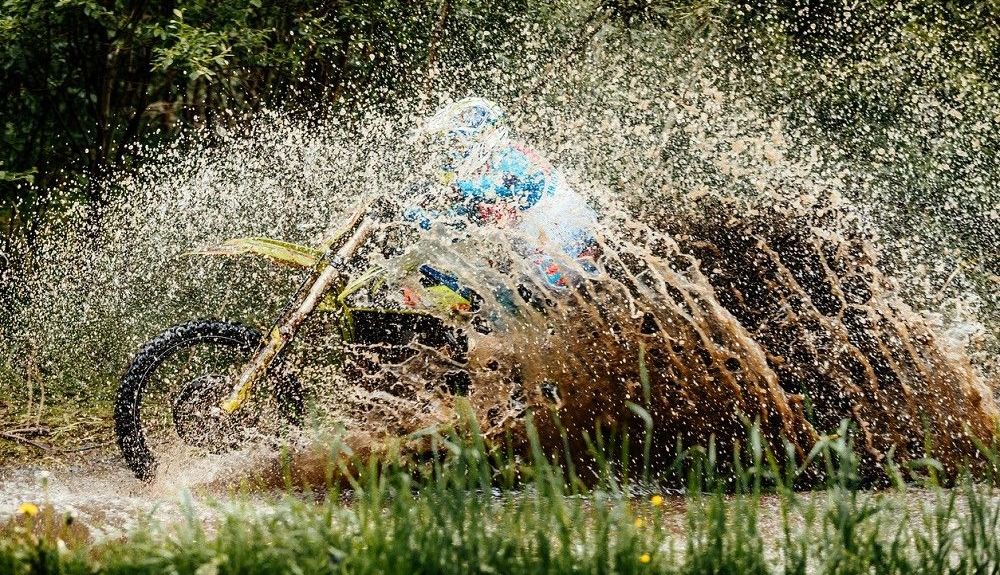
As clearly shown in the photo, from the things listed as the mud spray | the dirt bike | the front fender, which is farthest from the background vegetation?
the dirt bike

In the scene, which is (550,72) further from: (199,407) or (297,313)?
(199,407)

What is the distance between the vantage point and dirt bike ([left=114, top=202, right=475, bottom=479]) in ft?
15.7

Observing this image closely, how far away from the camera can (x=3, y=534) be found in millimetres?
3197

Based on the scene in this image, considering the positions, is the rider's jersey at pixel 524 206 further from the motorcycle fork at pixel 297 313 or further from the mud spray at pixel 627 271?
the motorcycle fork at pixel 297 313

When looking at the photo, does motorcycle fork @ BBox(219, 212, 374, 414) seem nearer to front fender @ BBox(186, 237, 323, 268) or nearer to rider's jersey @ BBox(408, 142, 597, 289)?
front fender @ BBox(186, 237, 323, 268)

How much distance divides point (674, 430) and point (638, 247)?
2.56 ft

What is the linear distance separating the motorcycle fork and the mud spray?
0.51 ft

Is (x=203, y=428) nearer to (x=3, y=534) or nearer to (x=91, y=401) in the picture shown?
(x=3, y=534)

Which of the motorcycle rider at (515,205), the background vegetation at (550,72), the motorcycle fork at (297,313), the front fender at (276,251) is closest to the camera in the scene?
the motorcycle fork at (297,313)

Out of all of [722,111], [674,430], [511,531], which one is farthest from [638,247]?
[722,111]

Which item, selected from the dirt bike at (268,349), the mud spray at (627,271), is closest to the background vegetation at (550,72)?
the mud spray at (627,271)

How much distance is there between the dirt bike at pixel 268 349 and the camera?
4.80 meters

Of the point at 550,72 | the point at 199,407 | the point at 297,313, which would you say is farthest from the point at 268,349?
the point at 550,72

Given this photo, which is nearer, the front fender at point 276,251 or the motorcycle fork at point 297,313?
the motorcycle fork at point 297,313
